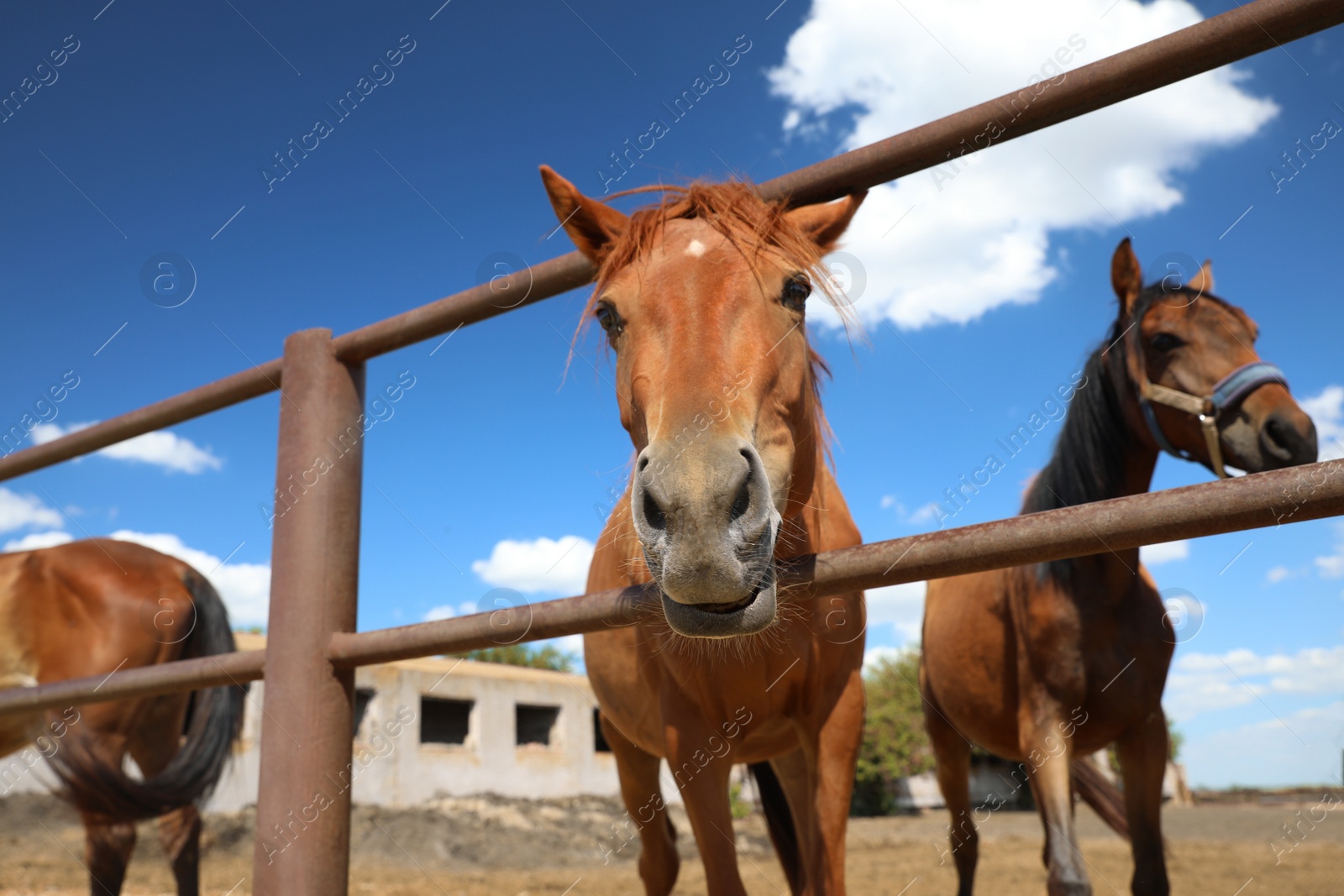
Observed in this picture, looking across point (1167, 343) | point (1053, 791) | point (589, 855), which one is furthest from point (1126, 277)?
point (589, 855)

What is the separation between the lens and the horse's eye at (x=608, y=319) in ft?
6.18

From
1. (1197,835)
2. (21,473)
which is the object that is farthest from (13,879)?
(1197,835)

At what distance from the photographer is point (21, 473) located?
2.72m

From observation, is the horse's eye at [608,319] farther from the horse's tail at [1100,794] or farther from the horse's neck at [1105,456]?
the horse's tail at [1100,794]

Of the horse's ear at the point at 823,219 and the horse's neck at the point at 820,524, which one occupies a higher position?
the horse's ear at the point at 823,219

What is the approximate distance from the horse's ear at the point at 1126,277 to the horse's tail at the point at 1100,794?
2.34 metres

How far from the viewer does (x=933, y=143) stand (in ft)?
4.59

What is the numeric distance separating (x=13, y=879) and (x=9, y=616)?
4791 millimetres

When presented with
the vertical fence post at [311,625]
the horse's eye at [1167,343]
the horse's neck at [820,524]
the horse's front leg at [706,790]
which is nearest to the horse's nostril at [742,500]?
the horse's neck at [820,524]

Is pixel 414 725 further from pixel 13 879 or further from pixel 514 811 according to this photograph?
pixel 13 879

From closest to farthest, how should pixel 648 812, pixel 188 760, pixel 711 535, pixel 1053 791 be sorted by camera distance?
1. pixel 711 535
2. pixel 1053 791
3. pixel 648 812
4. pixel 188 760

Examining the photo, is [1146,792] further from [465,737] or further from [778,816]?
[465,737]

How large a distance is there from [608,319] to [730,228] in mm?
325

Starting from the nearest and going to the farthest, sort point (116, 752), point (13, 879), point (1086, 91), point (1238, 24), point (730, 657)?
point (1238, 24)
point (1086, 91)
point (730, 657)
point (116, 752)
point (13, 879)
